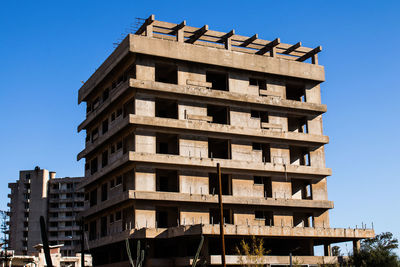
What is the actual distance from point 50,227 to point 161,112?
75145mm

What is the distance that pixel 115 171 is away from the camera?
5181cm

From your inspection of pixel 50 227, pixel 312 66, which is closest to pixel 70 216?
pixel 50 227

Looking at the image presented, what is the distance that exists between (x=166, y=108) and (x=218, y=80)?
6.95 m

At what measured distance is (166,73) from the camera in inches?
2077

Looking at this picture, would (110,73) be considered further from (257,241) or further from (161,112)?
(257,241)

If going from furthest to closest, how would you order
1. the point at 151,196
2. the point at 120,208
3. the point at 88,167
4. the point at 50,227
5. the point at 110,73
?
1. the point at 50,227
2. the point at 88,167
3. the point at 110,73
4. the point at 120,208
5. the point at 151,196

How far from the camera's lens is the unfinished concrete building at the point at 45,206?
11731cm

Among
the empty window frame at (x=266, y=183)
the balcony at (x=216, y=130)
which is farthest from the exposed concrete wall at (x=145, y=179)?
the empty window frame at (x=266, y=183)

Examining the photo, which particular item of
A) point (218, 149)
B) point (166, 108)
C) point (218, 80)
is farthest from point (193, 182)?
point (218, 80)

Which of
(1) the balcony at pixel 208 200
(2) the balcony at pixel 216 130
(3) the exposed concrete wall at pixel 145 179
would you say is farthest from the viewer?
(2) the balcony at pixel 216 130

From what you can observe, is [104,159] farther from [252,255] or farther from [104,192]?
[252,255]

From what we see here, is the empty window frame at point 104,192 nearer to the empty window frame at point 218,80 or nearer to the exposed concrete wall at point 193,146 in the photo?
the exposed concrete wall at point 193,146

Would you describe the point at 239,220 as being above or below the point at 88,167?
below

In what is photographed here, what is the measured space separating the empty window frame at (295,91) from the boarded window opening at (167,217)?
63.5ft
